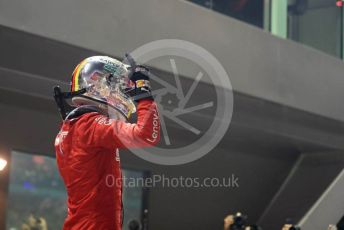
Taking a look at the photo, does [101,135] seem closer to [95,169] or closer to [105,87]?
[95,169]

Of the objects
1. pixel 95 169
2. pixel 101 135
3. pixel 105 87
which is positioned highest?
pixel 105 87

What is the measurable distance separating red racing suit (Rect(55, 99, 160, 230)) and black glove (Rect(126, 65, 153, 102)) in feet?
0.08

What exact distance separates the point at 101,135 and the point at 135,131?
15 centimetres

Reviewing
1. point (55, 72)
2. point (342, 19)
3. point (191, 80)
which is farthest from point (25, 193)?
point (342, 19)

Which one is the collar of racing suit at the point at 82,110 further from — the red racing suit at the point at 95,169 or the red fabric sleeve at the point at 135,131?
the red fabric sleeve at the point at 135,131

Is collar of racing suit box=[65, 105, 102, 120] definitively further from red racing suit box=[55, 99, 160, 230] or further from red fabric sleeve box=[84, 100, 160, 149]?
red fabric sleeve box=[84, 100, 160, 149]

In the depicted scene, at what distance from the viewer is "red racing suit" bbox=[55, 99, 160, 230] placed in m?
2.45

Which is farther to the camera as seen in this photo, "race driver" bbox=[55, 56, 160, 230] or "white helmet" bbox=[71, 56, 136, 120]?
"white helmet" bbox=[71, 56, 136, 120]

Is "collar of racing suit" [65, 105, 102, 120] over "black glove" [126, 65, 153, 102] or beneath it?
beneath

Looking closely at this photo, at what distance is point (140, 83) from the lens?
8.09 feet

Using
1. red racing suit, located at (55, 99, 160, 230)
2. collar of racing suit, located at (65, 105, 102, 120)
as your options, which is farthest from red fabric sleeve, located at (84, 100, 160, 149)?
collar of racing suit, located at (65, 105, 102, 120)

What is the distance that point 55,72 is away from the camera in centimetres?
563

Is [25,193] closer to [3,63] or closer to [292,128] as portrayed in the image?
[3,63]

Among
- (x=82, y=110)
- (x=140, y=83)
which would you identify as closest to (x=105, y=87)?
(x=82, y=110)
